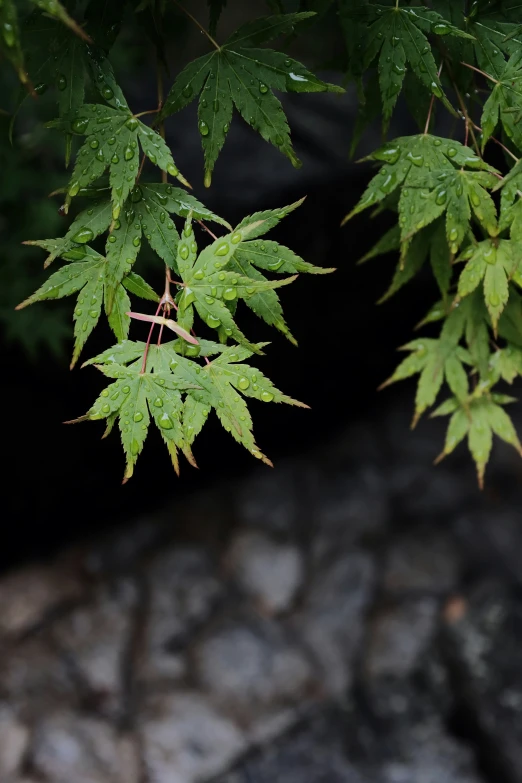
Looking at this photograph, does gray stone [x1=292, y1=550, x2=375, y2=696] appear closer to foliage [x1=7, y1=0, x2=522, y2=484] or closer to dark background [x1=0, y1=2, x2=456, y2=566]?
dark background [x1=0, y1=2, x2=456, y2=566]

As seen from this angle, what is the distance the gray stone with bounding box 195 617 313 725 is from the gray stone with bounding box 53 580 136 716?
48 centimetres

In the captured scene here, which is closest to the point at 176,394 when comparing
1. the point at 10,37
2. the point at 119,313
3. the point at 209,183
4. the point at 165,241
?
the point at 119,313

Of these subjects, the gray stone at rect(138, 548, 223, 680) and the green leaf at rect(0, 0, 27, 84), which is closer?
the green leaf at rect(0, 0, 27, 84)

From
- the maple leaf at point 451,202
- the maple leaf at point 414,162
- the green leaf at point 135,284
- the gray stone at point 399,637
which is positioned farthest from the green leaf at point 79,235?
the gray stone at point 399,637

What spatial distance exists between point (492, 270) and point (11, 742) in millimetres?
3457

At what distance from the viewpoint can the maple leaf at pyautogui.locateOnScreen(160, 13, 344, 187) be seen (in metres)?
1.41

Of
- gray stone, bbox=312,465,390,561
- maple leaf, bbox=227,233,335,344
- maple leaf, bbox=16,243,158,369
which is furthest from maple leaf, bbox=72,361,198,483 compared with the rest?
gray stone, bbox=312,465,390,561

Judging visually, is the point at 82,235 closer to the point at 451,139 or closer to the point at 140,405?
the point at 140,405

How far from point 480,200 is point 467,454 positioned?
3820mm

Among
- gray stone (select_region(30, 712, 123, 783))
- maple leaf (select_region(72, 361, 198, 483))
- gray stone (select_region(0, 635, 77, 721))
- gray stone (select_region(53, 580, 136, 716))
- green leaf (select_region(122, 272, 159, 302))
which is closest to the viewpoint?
maple leaf (select_region(72, 361, 198, 483))

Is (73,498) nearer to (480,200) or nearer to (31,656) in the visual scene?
(31,656)

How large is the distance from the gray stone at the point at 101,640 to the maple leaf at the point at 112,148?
3295 millimetres

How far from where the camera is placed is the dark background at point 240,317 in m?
3.36

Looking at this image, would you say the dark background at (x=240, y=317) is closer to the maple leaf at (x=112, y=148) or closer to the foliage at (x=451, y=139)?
the foliage at (x=451, y=139)
